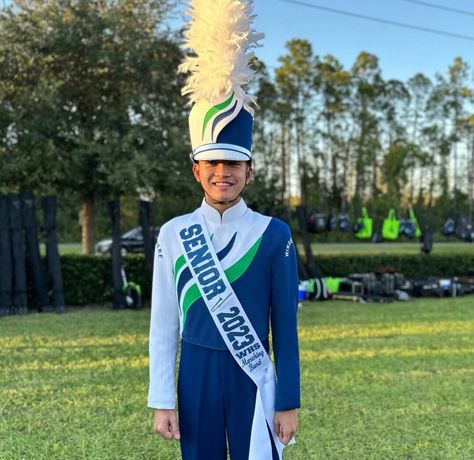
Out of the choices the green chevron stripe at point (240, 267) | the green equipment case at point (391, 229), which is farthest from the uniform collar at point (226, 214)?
the green equipment case at point (391, 229)

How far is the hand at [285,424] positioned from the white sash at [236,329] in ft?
0.06

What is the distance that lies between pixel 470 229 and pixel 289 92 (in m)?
23.3

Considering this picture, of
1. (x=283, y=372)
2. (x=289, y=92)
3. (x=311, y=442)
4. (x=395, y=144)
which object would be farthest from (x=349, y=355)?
(x=395, y=144)

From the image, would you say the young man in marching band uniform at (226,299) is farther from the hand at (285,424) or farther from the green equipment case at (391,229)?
the green equipment case at (391,229)

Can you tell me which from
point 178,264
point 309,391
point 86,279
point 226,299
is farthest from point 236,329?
point 86,279

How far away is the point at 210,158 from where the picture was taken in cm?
200

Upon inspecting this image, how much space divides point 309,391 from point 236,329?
10.7 ft

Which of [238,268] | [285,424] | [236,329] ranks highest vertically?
[238,268]

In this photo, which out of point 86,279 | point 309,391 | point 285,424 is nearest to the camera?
point 285,424

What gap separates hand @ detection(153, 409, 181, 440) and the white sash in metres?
0.28

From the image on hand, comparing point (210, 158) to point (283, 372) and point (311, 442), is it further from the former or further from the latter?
point (311, 442)

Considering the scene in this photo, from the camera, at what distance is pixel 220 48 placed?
2.00 m

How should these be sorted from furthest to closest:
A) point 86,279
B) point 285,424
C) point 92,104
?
1. point 92,104
2. point 86,279
3. point 285,424

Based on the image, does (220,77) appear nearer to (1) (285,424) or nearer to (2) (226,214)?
(2) (226,214)
